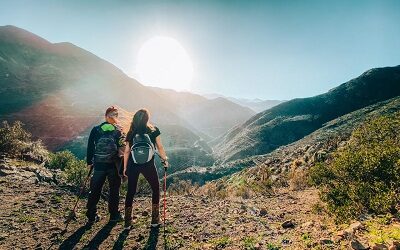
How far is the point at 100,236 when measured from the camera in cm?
624

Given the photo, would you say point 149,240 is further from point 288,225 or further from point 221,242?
point 288,225

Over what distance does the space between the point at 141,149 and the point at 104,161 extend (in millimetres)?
993

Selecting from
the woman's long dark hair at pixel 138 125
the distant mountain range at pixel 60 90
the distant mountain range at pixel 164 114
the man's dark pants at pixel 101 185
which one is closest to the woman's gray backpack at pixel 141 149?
the woman's long dark hair at pixel 138 125

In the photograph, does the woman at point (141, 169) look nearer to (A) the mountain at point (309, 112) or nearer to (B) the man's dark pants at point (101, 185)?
(B) the man's dark pants at point (101, 185)

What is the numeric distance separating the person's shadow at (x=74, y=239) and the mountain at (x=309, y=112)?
49091mm

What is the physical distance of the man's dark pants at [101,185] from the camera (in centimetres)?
698

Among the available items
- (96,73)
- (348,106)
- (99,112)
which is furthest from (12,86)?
(348,106)

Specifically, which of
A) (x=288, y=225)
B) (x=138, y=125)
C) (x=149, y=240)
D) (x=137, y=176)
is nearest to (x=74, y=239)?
(x=149, y=240)

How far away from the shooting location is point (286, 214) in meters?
7.45

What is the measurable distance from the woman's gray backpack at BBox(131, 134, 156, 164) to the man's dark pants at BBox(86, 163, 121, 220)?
91 centimetres

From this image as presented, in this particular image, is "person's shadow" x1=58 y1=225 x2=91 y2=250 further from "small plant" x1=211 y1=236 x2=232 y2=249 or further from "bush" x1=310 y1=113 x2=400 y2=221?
"bush" x1=310 y1=113 x2=400 y2=221

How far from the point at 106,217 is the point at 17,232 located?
1847mm

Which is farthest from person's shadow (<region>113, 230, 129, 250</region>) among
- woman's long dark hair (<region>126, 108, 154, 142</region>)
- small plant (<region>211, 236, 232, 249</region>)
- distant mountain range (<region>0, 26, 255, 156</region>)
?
distant mountain range (<region>0, 26, 255, 156</region>)

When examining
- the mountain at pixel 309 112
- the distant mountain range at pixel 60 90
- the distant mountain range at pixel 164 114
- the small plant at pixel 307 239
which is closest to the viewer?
the small plant at pixel 307 239
